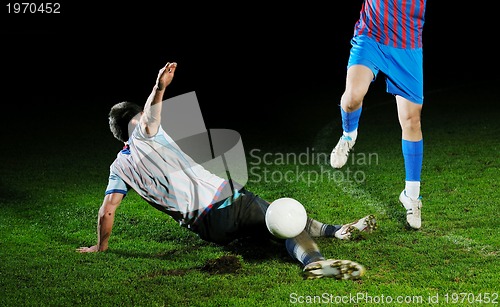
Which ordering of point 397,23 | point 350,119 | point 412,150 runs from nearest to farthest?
point 397,23 < point 412,150 < point 350,119

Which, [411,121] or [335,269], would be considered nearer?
[335,269]

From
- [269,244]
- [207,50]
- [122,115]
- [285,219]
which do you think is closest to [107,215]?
[122,115]

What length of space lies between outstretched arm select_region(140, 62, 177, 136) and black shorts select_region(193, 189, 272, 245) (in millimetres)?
646

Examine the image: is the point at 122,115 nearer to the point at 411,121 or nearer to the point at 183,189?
the point at 183,189

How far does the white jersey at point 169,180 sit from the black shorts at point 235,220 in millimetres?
77

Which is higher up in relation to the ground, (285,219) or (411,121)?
(411,121)

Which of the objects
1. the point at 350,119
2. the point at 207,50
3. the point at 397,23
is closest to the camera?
the point at 397,23

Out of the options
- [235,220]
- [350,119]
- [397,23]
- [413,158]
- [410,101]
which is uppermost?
[397,23]

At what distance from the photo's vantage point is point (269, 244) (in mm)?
5008

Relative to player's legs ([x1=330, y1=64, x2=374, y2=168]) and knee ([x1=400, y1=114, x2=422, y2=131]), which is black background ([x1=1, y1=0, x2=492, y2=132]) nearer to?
player's legs ([x1=330, y1=64, x2=374, y2=168])

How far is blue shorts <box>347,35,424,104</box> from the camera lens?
526cm

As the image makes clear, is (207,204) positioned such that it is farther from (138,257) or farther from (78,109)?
(78,109)

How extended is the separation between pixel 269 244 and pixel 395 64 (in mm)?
1559

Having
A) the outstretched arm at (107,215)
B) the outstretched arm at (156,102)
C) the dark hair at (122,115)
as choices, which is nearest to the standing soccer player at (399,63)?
the outstretched arm at (156,102)
